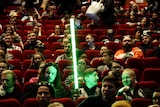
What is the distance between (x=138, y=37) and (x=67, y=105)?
3273 millimetres

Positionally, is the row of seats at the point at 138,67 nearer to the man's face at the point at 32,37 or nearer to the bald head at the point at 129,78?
the bald head at the point at 129,78

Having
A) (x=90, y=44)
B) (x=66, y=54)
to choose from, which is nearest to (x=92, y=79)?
(x=66, y=54)

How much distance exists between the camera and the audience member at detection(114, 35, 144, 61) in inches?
241

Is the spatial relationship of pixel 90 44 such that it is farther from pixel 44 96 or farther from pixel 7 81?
pixel 44 96

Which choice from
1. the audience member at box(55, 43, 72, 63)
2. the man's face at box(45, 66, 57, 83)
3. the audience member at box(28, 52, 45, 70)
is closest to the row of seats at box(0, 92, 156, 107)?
the man's face at box(45, 66, 57, 83)

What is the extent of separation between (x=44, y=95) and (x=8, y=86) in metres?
0.70

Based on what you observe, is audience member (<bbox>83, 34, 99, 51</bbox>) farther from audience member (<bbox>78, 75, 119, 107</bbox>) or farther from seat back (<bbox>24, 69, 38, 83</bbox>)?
audience member (<bbox>78, 75, 119, 107</bbox>)

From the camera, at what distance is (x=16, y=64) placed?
566 cm

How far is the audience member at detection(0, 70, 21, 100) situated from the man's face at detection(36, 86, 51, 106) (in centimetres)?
61

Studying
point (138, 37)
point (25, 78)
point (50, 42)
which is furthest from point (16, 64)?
point (138, 37)

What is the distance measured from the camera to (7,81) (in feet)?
A: 14.6

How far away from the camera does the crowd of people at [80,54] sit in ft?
13.7

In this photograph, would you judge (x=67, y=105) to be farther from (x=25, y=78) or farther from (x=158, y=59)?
(x=158, y=59)

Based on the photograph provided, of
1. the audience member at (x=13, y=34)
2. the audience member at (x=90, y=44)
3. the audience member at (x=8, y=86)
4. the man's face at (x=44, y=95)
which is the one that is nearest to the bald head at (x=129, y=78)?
the man's face at (x=44, y=95)
